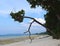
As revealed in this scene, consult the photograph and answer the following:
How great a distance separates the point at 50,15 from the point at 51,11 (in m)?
0.12

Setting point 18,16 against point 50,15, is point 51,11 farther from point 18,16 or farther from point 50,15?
point 18,16

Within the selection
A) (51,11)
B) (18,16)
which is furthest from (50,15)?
(18,16)

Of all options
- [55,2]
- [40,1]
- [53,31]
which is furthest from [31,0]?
[53,31]

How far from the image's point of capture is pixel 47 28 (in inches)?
247

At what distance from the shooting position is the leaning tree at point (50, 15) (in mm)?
6199

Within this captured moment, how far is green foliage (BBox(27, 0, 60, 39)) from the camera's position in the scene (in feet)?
20.6

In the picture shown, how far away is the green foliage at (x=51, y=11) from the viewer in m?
6.27

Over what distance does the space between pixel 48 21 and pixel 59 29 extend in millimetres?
517

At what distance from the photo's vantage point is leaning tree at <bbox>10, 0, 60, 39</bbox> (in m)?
6.20

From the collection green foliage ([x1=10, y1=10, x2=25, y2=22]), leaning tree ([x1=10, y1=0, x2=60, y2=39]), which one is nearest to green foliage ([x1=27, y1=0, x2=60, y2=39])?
leaning tree ([x1=10, y1=0, x2=60, y2=39])

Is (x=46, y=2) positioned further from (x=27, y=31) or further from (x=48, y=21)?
(x=27, y=31)

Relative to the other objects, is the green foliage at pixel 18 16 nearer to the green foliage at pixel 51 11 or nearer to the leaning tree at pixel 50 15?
the leaning tree at pixel 50 15

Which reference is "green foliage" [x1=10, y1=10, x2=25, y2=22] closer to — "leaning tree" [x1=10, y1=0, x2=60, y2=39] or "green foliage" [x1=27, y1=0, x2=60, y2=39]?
"leaning tree" [x1=10, y1=0, x2=60, y2=39]

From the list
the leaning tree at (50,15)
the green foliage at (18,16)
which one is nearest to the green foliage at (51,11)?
the leaning tree at (50,15)
